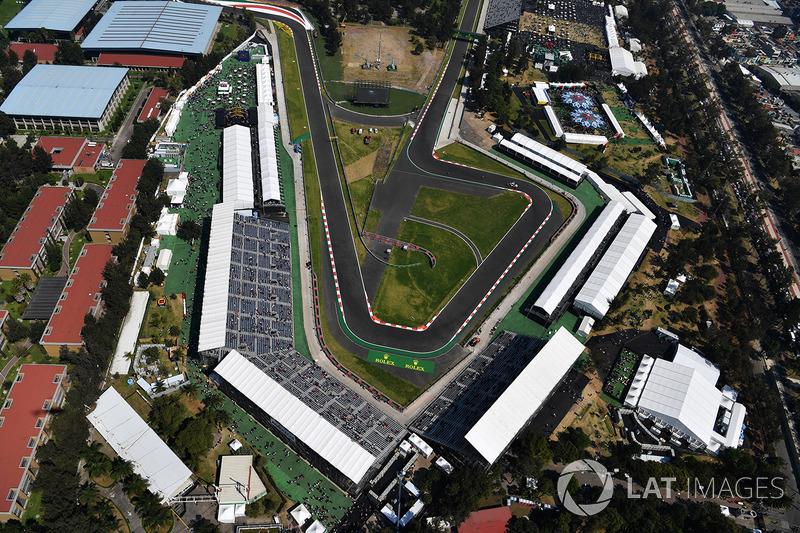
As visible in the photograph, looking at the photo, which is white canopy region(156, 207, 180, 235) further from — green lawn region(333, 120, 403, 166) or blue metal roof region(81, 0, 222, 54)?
blue metal roof region(81, 0, 222, 54)

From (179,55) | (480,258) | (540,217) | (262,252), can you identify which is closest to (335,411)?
(262,252)

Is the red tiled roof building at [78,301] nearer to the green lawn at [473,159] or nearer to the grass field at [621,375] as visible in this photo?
the green lawn at [473,159]

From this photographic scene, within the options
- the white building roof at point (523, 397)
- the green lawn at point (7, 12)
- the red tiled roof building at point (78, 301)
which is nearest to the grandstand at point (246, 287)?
the red tiled roof building at point (78, 301)

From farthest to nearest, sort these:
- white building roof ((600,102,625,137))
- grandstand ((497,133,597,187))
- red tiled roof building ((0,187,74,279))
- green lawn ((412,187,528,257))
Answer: white building roof ((600,102,625,137))
grandstand ((497,133,597,187))
green lawn ((412,187,528,257))
red tiled roof building ((0,187,74,279))

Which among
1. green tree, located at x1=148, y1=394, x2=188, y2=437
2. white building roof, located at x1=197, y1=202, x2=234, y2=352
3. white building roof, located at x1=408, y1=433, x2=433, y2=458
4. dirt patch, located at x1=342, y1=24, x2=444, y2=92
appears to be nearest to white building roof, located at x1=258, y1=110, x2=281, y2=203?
white building roof, located at x1=197, y1=202, x2=234, y2=352

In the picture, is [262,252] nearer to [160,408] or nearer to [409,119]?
[160,408]
